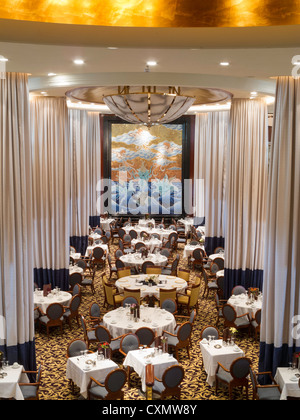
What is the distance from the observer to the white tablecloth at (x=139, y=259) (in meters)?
15.4

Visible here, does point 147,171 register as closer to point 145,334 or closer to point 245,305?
point 245,305

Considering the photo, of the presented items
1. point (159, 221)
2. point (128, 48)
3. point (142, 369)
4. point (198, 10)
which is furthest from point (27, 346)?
point (159, 221)

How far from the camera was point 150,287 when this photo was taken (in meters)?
12.6

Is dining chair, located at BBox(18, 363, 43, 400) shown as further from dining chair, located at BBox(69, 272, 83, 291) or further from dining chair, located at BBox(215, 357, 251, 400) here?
dining chair, located at BBox(69, 272, 83, 291)

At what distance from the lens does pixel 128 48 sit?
595cm

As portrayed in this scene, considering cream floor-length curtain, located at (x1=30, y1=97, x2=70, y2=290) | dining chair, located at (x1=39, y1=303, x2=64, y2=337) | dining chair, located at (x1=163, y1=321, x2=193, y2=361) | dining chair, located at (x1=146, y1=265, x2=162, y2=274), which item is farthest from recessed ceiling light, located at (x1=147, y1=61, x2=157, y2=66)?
dining chair, located at (x1=146, y1=265, x2=162, y2=274)

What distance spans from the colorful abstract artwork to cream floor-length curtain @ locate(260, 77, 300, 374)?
Answer: 15.9 m

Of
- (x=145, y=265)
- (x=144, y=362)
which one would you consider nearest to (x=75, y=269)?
(x=145, y=265)

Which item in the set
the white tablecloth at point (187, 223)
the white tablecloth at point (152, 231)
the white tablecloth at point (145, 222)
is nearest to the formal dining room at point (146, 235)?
the white tablecloth at point (152, 231)

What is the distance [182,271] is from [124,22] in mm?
9618

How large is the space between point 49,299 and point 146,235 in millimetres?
7857

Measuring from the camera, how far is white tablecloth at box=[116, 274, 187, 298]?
12328 mm
